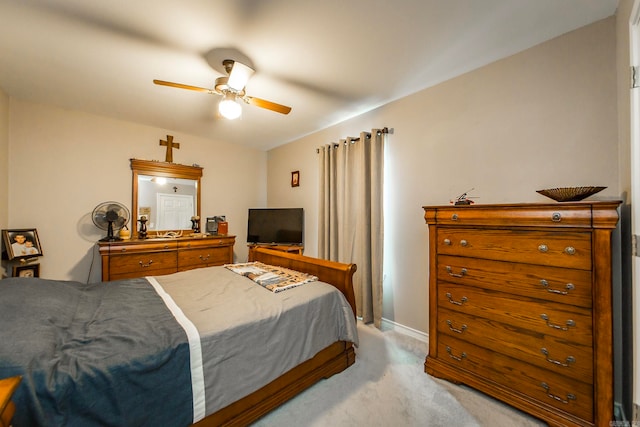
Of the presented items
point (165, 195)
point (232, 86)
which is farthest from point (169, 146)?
point (232, 86)

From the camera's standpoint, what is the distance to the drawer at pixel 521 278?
136cm

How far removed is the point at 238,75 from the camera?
1.96m

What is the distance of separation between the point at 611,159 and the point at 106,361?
9.73ft

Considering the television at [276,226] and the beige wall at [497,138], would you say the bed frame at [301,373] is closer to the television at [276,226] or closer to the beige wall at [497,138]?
the beige wall at [497,138]

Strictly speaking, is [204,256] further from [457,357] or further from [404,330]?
[457,357]

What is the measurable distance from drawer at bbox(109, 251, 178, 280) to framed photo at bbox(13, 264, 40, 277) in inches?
28.9

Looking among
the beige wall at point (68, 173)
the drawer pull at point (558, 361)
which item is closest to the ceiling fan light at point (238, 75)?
the beige wall at point (68, 173)

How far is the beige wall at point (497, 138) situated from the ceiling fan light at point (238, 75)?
5.22 ft

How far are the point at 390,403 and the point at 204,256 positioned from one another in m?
2.92

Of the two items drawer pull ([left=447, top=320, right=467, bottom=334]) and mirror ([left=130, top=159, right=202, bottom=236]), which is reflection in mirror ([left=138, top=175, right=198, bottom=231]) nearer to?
mirror ([left=130, top=159, right=202, bottom=236])

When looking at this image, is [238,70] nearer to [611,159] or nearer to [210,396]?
[210,396]

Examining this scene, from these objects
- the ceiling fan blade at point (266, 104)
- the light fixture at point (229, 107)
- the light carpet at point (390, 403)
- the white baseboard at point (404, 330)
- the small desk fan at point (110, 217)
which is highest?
the ceiling fan blade at point (266, 104)

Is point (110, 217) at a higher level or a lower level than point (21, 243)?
higher

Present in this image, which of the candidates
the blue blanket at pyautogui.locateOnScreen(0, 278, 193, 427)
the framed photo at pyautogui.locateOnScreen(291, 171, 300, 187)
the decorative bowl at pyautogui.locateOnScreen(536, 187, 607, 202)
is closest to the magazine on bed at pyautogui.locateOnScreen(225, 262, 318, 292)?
the blue blanket at pyautogui.locateOnScreen(0, 278, 193, 427)
